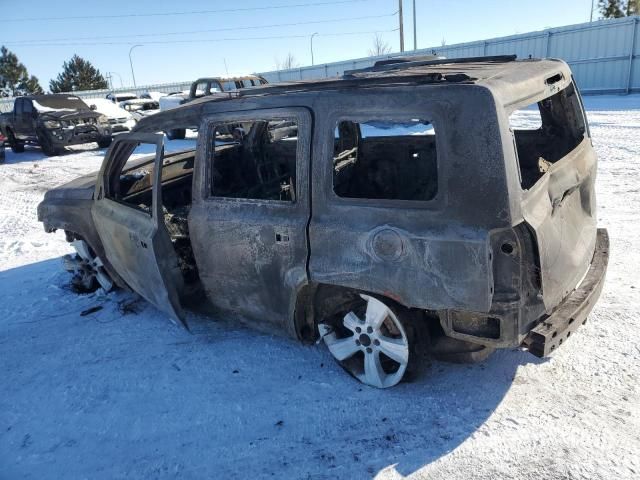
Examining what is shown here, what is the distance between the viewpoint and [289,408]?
3098 millimetres

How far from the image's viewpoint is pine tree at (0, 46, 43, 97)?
45594 mm

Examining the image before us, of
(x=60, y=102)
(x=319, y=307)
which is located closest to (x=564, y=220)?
(x=319, y=307)

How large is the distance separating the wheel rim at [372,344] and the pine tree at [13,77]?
51.9 metres

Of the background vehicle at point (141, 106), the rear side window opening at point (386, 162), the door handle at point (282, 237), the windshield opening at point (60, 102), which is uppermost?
the windshield opening at point (60, 102)

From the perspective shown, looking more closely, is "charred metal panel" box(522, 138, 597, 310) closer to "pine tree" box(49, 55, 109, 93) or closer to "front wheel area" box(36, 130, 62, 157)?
"front wheel area" box(36, 130, 62, 157)

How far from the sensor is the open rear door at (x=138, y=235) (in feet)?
11.6

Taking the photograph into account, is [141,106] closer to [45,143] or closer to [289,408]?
[45,143]

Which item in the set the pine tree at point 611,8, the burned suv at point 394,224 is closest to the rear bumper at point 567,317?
the burned suv at point 394,224

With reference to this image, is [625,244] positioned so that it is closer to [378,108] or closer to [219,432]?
[378,108]

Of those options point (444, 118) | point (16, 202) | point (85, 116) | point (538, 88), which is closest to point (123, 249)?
Result: point (444, 118)

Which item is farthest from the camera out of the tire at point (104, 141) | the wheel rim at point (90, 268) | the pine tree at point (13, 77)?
the pine tree at point (13, 77)

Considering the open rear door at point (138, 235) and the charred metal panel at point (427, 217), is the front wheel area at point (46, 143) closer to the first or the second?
the open rear door at point (138, 235)

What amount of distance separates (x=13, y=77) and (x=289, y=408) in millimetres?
53983

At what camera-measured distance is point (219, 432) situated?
2.96 meters
